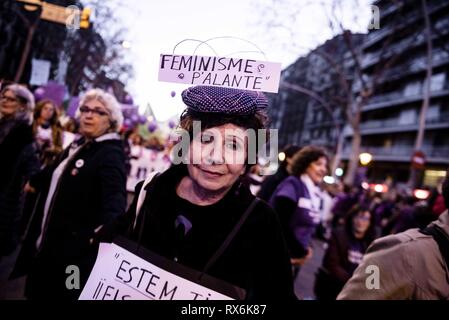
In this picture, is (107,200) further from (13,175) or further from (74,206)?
(13,175)

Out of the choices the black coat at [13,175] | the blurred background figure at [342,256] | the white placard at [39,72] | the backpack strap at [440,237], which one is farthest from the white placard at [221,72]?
the white placard at [39,72]

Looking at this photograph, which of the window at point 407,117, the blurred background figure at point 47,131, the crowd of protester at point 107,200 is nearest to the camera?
the crowd of protester at point 107,200

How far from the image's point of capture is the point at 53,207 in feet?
8.04

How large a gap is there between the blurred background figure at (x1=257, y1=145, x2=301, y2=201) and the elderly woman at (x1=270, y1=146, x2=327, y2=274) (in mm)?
424

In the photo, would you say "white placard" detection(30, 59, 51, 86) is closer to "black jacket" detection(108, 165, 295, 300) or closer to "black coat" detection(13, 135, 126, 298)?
"black coat" detection(13, 135, 126, 298)

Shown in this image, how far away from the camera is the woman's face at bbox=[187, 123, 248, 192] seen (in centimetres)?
144

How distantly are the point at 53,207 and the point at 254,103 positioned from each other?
1.69 metres

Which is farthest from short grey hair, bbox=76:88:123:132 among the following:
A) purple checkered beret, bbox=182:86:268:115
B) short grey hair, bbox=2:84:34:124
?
purple checkered beret, bbox=182:86:268:115

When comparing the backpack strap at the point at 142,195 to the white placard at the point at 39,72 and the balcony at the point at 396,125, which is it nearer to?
the white placard at the point at 39,72

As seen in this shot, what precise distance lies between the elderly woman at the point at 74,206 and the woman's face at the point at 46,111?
2.90m

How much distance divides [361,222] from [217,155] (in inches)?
131

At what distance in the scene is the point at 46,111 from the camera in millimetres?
5215

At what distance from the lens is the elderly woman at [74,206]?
233 centimetres
